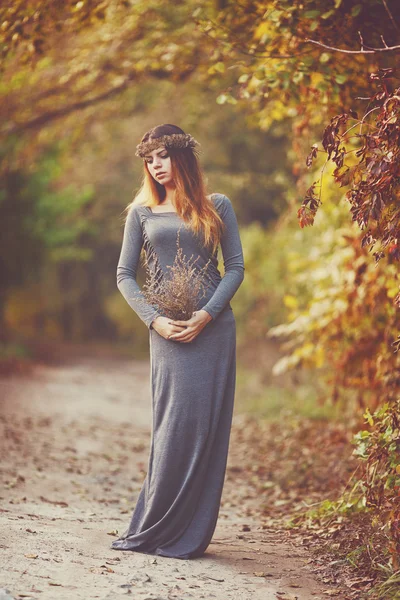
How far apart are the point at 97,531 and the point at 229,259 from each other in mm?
1924

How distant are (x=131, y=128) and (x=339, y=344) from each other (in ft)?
52.8

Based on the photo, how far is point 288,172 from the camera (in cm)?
1672

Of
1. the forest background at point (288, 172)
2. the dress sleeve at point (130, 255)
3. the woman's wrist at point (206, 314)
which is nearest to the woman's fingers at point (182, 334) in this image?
the woman's wrist at point (206, 314)

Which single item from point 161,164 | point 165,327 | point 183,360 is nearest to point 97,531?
point 183,360

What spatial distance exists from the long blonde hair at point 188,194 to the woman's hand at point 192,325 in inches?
17.2

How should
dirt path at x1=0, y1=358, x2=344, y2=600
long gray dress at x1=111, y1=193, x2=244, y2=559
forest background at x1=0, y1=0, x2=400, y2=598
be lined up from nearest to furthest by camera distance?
dirt path at x1=0, y1=358, x2=344, y2=600, forest background at x1=0, y1=0, x2=400, y2=598, long gray dress at x1=111, y1=193, x2=244, y2=559

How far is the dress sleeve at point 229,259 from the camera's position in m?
4.43

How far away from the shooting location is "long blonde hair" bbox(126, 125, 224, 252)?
14.7 ft

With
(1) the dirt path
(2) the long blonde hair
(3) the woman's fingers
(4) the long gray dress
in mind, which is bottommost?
(1) the dirt path

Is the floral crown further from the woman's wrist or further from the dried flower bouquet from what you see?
the woman's wrist

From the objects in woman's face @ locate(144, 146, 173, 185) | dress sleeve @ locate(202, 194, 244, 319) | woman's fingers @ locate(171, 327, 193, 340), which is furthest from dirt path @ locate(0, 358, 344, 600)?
woman's face @ locate(144, 146, 173, 185)

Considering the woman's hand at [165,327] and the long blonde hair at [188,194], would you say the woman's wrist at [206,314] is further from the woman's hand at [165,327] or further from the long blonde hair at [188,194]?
the long blonde hair at [188,194]

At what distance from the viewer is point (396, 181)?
12.6 feet

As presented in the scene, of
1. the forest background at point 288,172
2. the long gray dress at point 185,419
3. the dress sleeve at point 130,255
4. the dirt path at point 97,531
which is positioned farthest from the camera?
the dress sleeve at point 130,255
